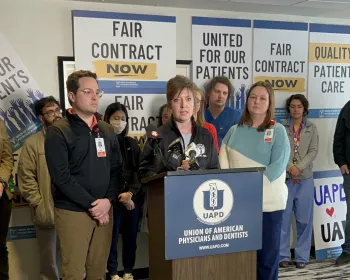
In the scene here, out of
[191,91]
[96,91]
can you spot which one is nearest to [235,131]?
[191,91]

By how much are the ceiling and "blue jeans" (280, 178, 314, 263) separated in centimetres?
175

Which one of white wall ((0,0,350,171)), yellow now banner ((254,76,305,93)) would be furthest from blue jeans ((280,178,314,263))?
white wall ((0,0,350,171))

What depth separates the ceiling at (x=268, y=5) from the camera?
3.71m

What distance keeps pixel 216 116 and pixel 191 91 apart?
1.33m

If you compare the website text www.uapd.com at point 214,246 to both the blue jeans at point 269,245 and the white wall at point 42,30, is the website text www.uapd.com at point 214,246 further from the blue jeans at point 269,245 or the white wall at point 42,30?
the white wall at point 42,30

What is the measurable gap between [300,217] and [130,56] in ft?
7.87

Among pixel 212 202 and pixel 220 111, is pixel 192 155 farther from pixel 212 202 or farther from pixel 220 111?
pixel 220 111

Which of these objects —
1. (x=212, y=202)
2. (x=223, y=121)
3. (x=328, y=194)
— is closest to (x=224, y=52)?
(x=223, y=121)

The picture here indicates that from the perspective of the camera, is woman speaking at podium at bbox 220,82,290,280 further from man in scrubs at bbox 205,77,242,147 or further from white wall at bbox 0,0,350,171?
white wall at bbox 0,0,350,171

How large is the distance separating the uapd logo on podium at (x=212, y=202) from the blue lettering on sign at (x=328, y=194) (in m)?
2.91

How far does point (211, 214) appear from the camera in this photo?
1876 mm

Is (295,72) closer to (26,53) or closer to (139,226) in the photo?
(139,226)

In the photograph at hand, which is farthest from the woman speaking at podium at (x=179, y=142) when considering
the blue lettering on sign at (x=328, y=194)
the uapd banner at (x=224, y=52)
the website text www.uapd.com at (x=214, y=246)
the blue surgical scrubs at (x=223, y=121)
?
the blue lettering on sign at (x=328, y=194)

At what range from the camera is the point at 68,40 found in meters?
3.56
